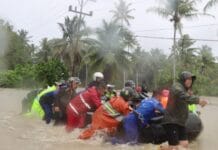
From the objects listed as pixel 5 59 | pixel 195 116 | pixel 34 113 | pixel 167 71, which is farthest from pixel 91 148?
pixel 5 59

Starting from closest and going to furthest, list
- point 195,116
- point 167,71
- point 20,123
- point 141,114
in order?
point 141,114, point 195,116, point 20,123, point 167,71

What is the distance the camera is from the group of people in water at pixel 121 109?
23.9 feet

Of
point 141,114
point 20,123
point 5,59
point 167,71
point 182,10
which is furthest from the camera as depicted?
point 5,59

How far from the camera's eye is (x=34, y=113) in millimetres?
14750

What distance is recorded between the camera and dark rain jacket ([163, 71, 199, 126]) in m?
7.14

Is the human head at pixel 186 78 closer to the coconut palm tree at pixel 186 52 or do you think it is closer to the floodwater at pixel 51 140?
the floodwater at pixel 51 140

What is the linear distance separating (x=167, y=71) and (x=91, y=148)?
46.5 meters

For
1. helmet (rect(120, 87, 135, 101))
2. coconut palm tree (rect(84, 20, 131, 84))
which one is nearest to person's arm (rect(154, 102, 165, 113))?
helmet (rect(120, 87, 135, 101))

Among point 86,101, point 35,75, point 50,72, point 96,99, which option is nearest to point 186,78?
point 96,99

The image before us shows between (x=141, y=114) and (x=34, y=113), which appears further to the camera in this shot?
(x=34, y=113)

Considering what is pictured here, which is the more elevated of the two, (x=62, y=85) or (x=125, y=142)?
(x=62, y=85)

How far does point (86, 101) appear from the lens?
11.6m

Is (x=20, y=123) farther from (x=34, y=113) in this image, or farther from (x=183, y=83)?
(x=183, y=83)

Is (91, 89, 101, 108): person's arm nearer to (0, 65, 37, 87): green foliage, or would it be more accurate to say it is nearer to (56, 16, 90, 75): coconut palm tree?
(0, 65, 37, 87): green foliage
